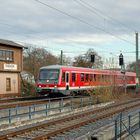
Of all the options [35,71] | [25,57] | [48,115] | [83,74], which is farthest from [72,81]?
[25,57]

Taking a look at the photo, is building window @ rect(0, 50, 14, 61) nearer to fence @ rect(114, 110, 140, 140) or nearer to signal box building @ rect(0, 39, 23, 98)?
signal box building @ rect(0, 39, 23, 98)

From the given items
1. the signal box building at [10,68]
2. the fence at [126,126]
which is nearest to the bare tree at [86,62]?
the signal box building at [10,68]

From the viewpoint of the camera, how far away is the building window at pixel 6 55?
137 feet

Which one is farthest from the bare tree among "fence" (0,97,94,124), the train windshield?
"fence" (0,97,94,124)

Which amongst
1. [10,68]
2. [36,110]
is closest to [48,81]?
[10,68]

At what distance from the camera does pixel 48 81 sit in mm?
33375

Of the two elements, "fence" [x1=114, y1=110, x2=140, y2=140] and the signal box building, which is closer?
"fence" [x1=114, y1=110, x2=140, y2=140]

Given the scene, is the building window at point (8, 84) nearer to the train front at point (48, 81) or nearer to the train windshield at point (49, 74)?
the train windshield at point (49, 74)

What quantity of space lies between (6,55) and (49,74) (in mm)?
10488

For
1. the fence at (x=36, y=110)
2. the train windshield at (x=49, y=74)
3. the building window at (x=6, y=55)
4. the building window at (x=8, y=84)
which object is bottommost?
the fence at (x=36, y=110)

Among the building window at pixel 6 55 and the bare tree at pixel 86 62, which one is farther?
the bare tree at pixel 86 62

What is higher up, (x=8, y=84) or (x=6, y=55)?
(x=6, y=55)

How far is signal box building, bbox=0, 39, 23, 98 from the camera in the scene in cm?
4144

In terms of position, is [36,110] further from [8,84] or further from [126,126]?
[8,84]
